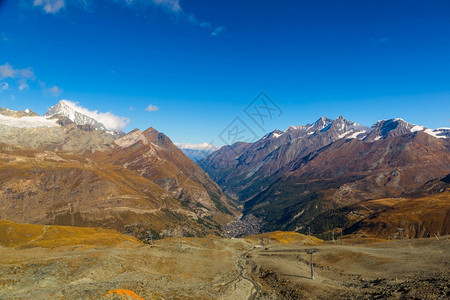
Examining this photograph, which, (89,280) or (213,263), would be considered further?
(213,263)

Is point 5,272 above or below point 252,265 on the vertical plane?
above

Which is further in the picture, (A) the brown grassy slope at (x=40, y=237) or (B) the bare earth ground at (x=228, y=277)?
(A) the brown grassy slope at (x=40, y=237)

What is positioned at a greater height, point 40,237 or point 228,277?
point 40,237

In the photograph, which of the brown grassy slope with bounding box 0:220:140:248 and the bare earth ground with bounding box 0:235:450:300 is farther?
the brown grassy slope with bounding box 0:220:140:248

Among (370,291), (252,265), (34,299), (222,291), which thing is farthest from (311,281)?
(34,299)

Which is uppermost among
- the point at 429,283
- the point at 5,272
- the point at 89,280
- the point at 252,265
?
the point at 5,272

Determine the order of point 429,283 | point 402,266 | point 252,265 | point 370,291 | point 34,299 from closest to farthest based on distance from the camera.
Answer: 1. point 34,299
2. point 429,283
3. point 370,291
4. point 402,266
5. point 252,265

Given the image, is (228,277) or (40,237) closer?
(228,277)

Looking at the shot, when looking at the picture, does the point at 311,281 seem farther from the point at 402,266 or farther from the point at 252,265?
the point at 252,265
